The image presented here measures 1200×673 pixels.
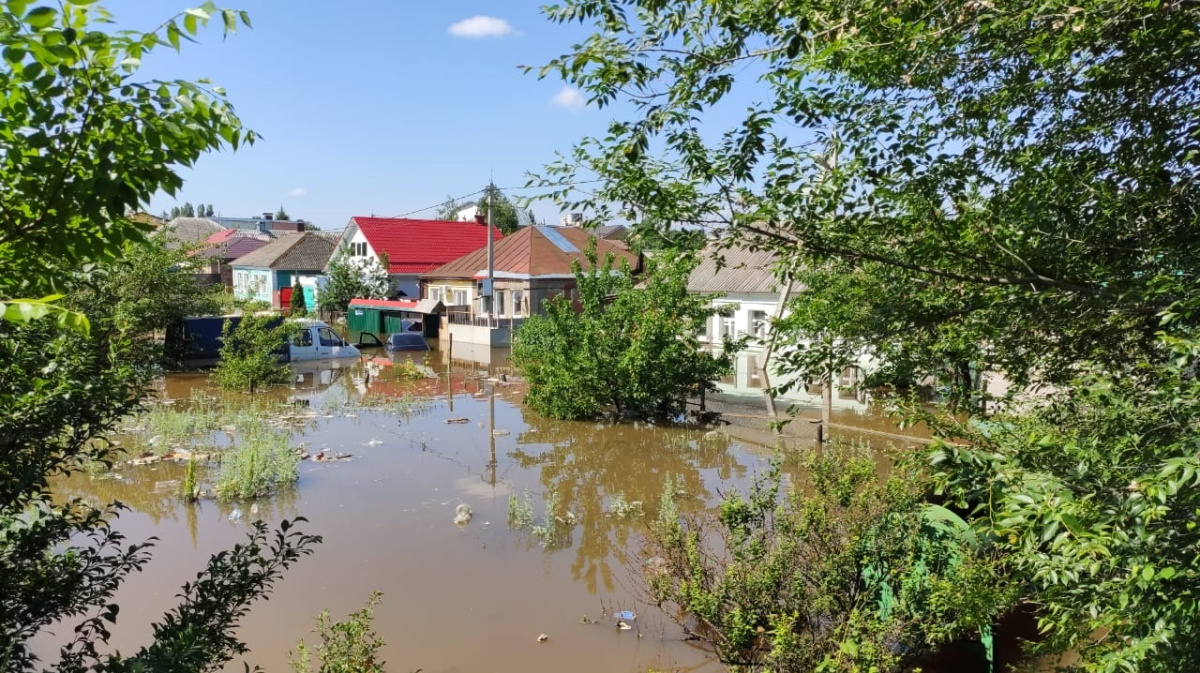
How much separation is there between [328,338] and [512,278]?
9.05 meters

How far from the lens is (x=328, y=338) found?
26.9m

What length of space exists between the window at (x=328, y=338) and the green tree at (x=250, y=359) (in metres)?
4.06

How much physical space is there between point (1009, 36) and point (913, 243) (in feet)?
4.03

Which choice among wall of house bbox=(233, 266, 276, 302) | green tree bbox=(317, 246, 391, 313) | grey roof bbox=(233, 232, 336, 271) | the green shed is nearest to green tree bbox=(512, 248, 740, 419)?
the green shed

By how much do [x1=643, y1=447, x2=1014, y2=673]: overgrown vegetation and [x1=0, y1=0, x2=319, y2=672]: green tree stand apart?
337 centimetres

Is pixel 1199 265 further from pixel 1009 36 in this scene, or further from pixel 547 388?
pixel 547 388

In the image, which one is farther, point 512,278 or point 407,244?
point 407,244

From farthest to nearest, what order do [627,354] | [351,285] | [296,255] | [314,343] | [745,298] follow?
1. [296,255]
2. [351,285]
3. [314,343]
4. [745,298]
5. [627,354]

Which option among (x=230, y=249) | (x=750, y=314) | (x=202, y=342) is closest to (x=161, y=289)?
(x=202, y=342)

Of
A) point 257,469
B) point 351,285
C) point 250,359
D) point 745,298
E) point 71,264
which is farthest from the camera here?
point 351,285

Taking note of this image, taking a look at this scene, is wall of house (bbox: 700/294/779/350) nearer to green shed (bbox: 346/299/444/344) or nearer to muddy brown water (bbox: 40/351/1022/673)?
muddy brown water (bbox: 40/351/1022/673)

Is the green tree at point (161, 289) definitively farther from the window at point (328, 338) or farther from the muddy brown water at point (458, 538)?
the muddy brown water at point (458, 538)

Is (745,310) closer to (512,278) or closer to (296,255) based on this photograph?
(512,278)

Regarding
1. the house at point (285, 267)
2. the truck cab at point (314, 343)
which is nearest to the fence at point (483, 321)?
the truck cab at point (314, 343)
